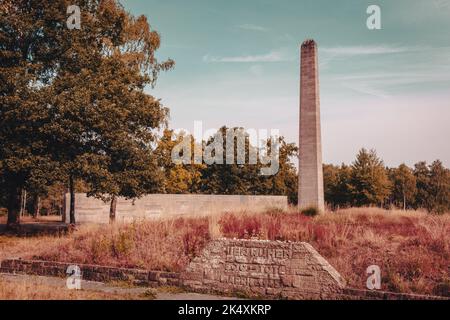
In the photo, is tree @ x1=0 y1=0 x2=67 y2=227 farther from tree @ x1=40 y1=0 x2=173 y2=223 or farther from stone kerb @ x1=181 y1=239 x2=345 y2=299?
stone kerb @ x1=181 y1=239 x2=345 y2=299

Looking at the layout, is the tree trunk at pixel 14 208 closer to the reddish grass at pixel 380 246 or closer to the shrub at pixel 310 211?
the reddish grass at pixel 380 246

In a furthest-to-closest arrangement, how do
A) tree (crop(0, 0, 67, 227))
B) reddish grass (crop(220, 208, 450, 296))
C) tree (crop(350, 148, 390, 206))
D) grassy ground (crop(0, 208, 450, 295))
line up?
tree (crop(350, 148, 390, 206)), tree (crop(0, 0, 67, 227)), grassy ground (crop(0, 208, 450, 295)), reddish grass (crop(220, 208, 450, 296))

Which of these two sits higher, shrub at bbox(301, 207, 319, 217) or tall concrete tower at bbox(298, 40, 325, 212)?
tall concrete tower at bbox(298, 40, 325, 212)

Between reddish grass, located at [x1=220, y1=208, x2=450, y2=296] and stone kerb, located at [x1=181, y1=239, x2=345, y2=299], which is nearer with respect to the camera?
stone kerb, located at [x1=181, y1=239, x2=345, y2=299]

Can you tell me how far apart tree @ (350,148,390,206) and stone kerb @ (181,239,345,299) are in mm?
34466

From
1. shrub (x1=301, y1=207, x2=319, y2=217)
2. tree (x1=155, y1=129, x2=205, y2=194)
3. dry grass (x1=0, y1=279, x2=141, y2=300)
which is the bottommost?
dry grass (x1=0, y1=279, x2=141, y2=300)

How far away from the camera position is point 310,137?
21438 millimetres

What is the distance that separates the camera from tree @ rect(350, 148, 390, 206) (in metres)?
41.9

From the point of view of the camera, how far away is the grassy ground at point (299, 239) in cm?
939

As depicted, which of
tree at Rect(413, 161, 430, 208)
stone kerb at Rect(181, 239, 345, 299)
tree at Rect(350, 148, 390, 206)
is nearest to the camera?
stone kerb at Rect(181, 239, 345, 299)

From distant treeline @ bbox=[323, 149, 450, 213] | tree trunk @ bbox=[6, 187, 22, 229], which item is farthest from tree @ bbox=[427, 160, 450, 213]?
tree trunk @ bbox=[6, 187, 22, 229]

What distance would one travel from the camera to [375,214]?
1748 cm
